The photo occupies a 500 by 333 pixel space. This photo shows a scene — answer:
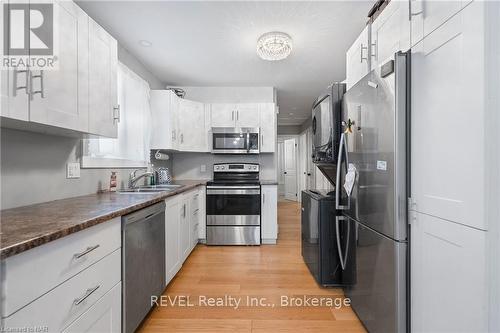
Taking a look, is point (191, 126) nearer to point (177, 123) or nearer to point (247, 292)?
point (177, 123)

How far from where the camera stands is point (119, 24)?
7.52 ft

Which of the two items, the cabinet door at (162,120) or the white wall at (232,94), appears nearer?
the cabinet door at (162,120)

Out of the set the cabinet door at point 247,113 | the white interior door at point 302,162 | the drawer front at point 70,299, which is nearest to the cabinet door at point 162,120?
the cabinet door at point 247,113

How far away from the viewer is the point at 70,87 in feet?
4.71

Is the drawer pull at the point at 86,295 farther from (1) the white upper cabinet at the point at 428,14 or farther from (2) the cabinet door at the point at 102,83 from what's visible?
(1) the white upper cabinet at the point at 428,14

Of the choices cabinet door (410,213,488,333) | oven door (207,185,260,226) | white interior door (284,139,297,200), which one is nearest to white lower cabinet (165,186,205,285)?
oven door (207,185,260,226)

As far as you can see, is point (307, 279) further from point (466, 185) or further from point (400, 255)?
point (466, 185)

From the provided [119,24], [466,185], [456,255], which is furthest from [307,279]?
[119,24]

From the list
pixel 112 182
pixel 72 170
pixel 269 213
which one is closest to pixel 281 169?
pixel 269 213

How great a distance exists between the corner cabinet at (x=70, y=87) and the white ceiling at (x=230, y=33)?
516 millimetres

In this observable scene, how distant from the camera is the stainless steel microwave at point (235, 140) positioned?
3861 mm

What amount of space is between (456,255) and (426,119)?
0.62 meters

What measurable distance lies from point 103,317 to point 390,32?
2.25m

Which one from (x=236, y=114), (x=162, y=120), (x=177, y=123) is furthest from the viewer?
(x=236, y=114)
